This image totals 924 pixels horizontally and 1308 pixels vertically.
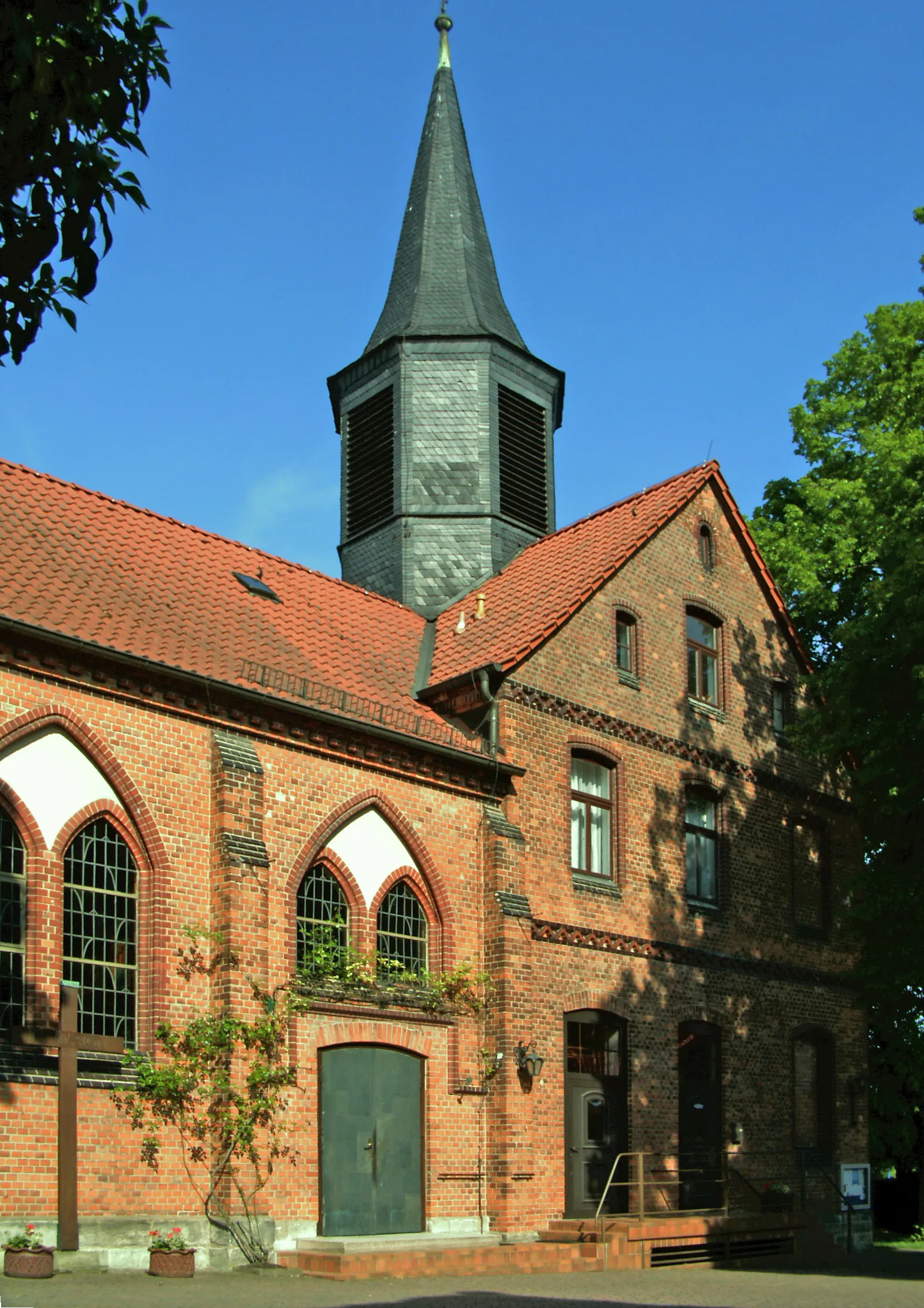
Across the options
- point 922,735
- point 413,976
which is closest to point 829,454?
point 922,735

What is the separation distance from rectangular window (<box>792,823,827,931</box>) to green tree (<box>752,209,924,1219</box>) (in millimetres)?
674

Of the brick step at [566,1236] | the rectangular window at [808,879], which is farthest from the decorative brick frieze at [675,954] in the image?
the brick step at [566,1236]

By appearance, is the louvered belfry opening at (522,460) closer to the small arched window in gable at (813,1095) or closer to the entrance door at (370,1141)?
the small arched window in gable at (813,1095)

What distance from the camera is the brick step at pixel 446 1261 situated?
15.8 m

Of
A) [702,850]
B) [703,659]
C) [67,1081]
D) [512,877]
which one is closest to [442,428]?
[703,659]

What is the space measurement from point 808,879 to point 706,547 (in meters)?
5.70

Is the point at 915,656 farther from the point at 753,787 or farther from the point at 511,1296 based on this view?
the point at 511,1296

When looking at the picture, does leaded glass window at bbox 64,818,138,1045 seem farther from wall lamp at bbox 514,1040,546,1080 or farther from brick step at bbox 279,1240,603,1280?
wall lamp at bbox 514,1040,546,1080

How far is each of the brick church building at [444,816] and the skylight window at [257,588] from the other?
6cm

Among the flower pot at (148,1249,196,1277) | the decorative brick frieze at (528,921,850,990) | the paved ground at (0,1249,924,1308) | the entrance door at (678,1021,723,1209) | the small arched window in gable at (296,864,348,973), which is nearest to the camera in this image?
the paved ground at (0,1249,924,1308)

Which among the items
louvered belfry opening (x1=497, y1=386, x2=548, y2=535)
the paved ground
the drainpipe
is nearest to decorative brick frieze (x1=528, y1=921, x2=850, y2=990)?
the drainpipe

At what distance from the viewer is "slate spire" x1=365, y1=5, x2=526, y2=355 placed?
27.0 m

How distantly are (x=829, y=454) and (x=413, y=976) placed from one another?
1450 cm

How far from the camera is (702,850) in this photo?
77.8 feet
